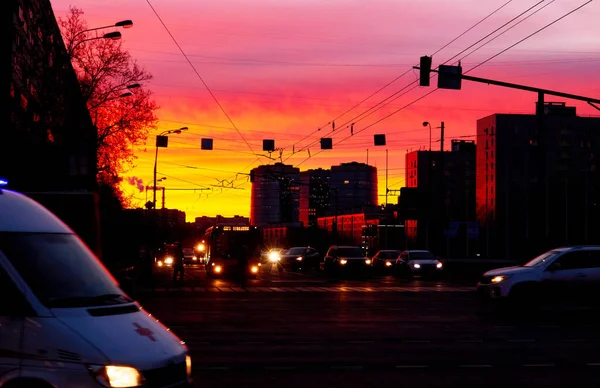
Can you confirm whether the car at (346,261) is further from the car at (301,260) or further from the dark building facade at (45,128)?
the dark building facade at (45,128)

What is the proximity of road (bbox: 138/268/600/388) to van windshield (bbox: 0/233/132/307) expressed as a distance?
14.3 feet

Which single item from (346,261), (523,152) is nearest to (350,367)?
(346,261)

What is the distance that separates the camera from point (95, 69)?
53.0m

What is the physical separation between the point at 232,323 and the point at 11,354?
555 inches

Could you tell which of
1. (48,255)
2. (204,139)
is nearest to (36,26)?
(204,139)

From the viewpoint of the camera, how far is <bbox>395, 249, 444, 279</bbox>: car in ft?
164

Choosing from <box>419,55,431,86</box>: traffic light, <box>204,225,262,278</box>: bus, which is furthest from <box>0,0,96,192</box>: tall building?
Answer: <box>419,55,431,86</box>: traffic light

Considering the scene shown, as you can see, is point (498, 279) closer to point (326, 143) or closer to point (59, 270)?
point (59, 270)

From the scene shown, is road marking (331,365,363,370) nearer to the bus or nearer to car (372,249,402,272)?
the bus

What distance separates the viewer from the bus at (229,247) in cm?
5022

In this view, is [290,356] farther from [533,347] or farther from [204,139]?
[204,139]

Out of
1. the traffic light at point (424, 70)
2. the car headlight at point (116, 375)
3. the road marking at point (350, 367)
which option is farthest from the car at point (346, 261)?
the car headlight at point (116, 375)

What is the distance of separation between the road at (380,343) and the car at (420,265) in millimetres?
20835

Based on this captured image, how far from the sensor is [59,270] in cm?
732
